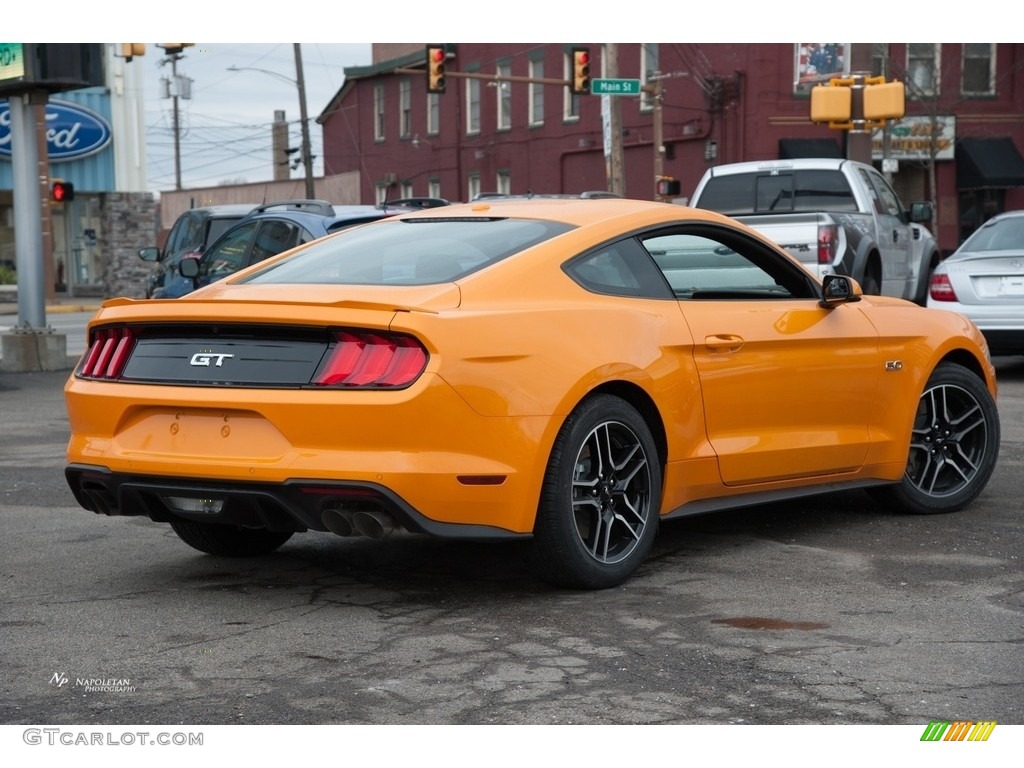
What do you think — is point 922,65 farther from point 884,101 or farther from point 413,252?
point 413,252

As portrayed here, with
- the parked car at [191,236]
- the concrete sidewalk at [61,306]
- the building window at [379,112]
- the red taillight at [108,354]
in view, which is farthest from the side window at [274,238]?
the building window at [379,112]

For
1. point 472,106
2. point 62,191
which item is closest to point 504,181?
point 472,106

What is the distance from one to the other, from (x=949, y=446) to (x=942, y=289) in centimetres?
696

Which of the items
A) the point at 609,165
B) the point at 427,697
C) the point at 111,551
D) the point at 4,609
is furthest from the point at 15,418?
the point at 609,165

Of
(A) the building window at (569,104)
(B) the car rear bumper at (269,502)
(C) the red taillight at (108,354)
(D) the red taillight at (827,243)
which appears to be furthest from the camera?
(A) the building window at (569,104)

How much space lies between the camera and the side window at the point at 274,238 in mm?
14547

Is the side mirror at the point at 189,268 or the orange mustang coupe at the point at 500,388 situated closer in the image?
the orange mustang coupe at the point at 500,388

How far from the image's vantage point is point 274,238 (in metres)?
14.8

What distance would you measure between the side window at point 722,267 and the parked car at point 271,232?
7530 mm

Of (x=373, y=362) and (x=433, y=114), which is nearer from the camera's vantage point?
(x=373, y=362)

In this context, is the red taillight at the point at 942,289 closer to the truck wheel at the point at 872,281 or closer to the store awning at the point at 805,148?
the truck wheel at the point at 872,281

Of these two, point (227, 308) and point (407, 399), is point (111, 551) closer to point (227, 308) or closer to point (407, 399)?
point (227, 308)

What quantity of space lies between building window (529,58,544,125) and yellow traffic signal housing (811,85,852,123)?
2527 cm
